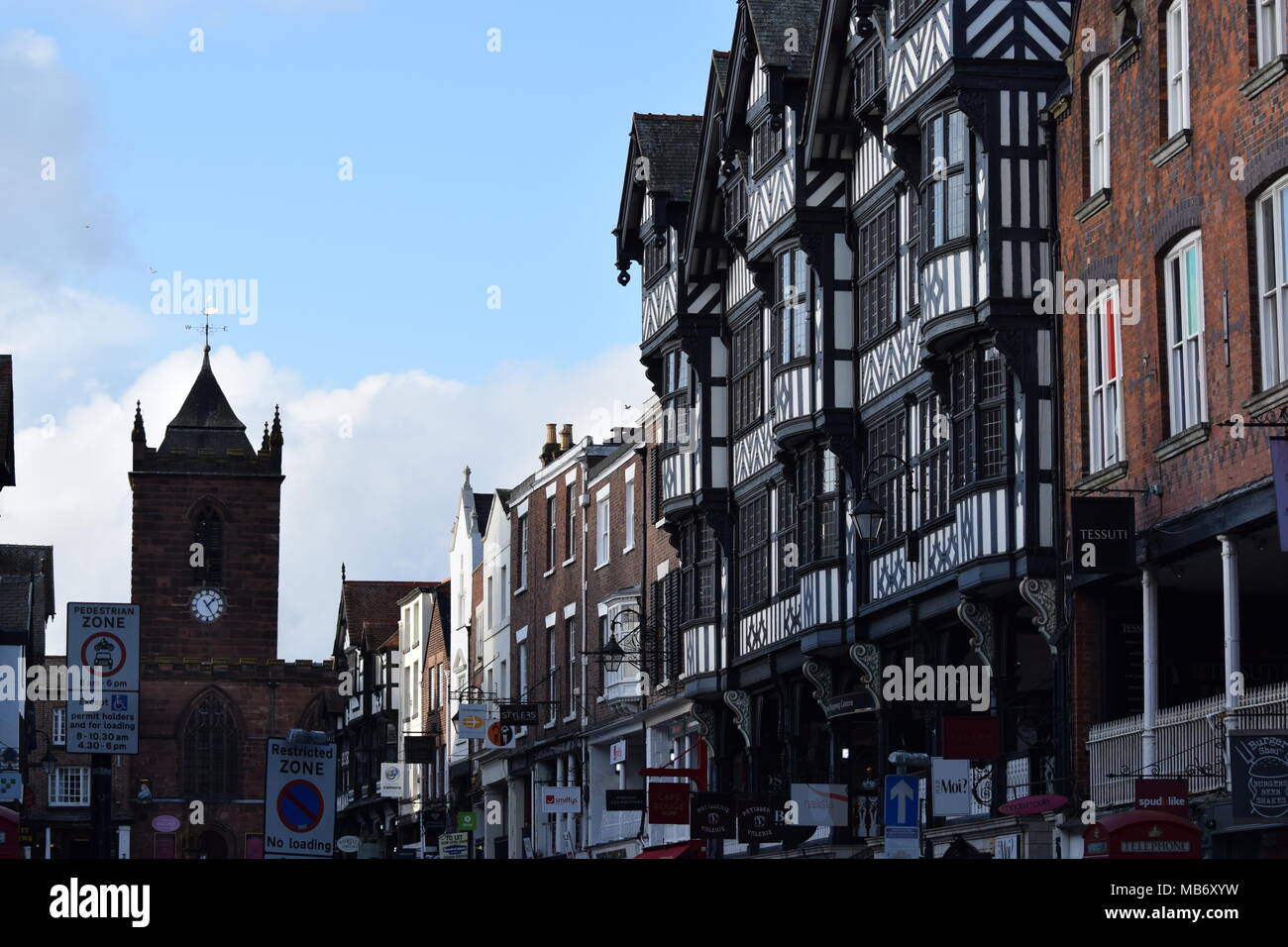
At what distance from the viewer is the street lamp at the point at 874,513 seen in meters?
26.0

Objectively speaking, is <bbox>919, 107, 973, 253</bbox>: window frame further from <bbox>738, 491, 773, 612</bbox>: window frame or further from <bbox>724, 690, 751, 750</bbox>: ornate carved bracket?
<bbox>724, 690, 751, 750</bbox>: ornate carved bracket

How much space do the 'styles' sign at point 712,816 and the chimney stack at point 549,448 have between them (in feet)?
84.2

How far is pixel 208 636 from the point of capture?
98.5m

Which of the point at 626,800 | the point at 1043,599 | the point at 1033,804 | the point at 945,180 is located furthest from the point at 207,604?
the point at 1033,804

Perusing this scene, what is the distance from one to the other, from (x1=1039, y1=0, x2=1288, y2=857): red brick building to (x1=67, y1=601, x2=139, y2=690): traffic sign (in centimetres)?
1026

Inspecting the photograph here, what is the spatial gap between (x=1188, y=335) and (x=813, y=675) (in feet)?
36.7

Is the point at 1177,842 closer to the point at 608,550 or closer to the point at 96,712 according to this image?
the point at 96,712

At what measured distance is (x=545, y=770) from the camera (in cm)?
5397

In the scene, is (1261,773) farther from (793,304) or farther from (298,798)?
(793,304)

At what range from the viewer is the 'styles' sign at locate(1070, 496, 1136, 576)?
22734 millimetres

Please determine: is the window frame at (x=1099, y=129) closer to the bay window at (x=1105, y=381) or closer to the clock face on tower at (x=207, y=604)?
the bay window at (x=1105, y=381)

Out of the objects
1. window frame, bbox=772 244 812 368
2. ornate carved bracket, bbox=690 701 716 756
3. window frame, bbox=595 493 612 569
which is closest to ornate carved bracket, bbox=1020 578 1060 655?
window frame, bbox=772 244 812 368

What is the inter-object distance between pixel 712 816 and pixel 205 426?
7515 cm
